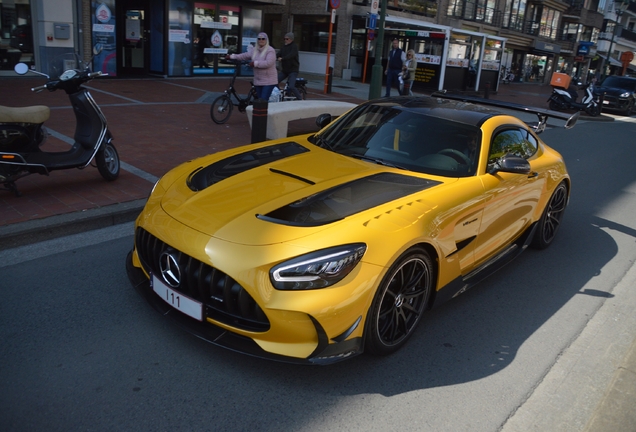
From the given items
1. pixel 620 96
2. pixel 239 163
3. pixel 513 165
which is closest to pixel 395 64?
pixel 620 96

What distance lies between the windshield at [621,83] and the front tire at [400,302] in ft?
86.7

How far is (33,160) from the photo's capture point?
17.5 feet

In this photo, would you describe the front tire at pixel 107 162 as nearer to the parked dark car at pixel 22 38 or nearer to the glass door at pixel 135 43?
the parked dark car at pixel 22 38

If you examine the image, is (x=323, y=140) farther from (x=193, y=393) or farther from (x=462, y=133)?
(x=193, y=393)

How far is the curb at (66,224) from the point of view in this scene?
4.70m

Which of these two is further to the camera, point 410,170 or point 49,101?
point 49,101

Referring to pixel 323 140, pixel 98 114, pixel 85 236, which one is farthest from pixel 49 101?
pixel 323 140

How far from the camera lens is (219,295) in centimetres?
298

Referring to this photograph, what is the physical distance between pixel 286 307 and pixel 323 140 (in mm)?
2293

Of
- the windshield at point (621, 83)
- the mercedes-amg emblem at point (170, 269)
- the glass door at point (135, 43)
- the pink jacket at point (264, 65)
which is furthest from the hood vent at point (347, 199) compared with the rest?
the windshield at point (621, 83)

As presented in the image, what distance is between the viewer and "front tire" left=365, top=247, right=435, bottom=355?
3.15 m

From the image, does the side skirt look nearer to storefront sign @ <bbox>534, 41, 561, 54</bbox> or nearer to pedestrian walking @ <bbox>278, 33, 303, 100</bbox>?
pedestrian walking @ <bbox>278, 33, 303, 100</bbox>

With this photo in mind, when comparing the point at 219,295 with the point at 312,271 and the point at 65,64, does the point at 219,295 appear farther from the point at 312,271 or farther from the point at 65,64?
the point at 65,64

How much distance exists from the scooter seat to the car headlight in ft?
12.1
